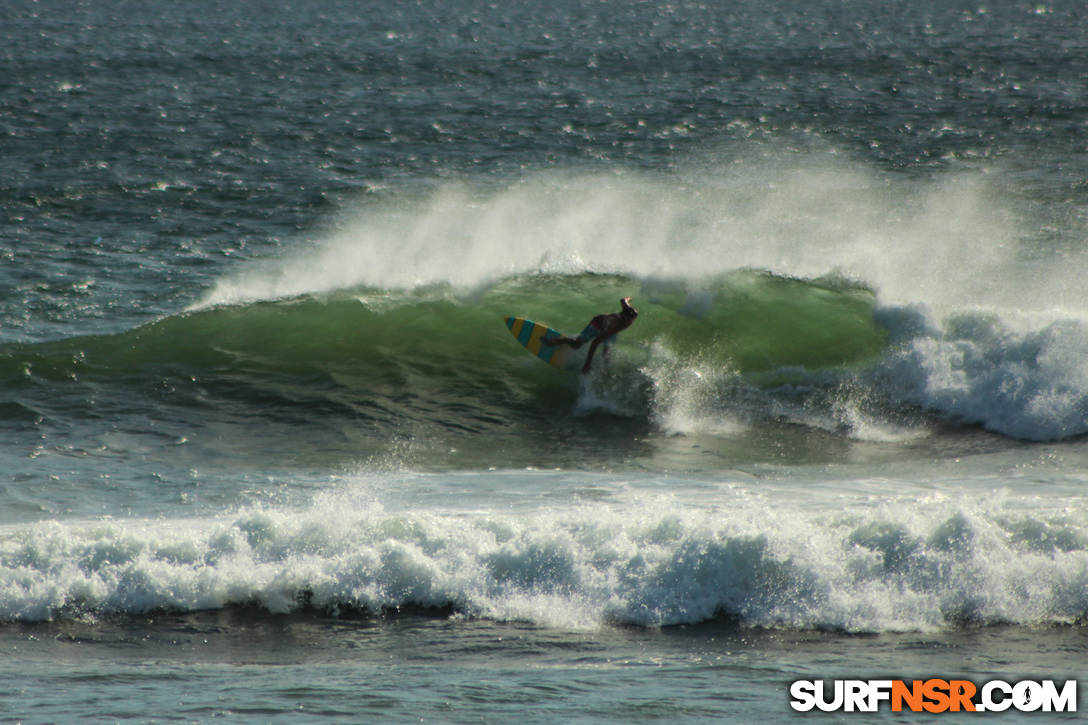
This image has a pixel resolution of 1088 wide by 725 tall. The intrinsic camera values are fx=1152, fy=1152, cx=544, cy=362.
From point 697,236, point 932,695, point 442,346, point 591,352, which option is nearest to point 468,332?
point 442,346

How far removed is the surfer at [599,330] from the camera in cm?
1326

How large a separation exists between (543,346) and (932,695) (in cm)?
777

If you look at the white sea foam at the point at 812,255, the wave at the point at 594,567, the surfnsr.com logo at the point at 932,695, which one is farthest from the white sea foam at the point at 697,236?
the surfnsr.com logo at the point at 932,695

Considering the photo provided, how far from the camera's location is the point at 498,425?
1321 centimetres

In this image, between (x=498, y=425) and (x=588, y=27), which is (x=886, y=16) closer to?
(x=588, y=27)

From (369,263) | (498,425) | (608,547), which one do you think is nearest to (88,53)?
(369,263)

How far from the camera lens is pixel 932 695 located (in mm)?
7152

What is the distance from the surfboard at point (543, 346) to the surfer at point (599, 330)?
0.50 ft

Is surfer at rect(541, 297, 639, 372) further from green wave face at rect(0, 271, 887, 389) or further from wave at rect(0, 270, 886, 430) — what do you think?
green wave face at rect(0, 271, 887, 389)

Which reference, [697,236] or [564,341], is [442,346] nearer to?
[564,341]

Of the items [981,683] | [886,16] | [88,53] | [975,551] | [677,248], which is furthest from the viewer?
[886,16]

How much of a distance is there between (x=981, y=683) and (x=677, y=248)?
10.7 meters

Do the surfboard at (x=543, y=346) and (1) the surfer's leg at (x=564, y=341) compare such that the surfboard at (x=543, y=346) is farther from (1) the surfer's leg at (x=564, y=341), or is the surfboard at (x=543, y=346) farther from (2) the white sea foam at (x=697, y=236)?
(2) the white sea foam at (x=697, y=236)

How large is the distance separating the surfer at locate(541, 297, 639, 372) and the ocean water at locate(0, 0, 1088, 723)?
0.38 m
